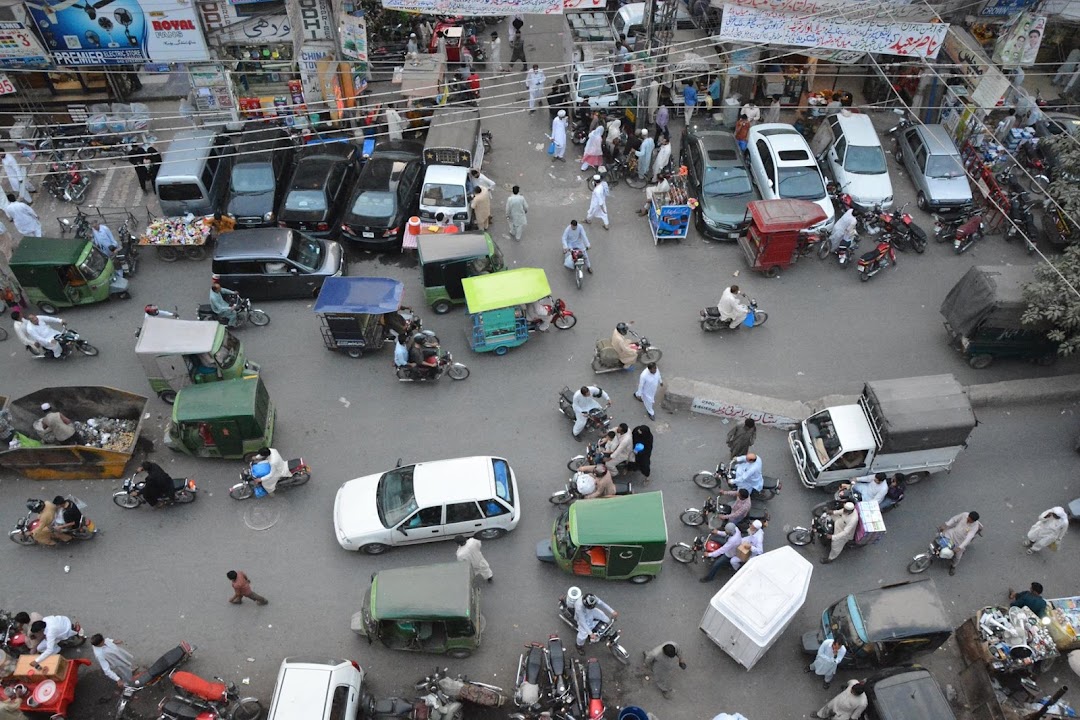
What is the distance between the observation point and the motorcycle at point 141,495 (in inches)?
518

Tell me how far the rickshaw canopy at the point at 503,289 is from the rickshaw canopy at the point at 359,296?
4.83 feet

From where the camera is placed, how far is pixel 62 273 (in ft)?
53.2

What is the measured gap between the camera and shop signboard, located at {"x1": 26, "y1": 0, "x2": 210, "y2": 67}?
18.6 meters

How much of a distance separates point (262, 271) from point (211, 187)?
150 inches

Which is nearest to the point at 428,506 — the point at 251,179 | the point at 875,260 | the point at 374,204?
the point at 374,204

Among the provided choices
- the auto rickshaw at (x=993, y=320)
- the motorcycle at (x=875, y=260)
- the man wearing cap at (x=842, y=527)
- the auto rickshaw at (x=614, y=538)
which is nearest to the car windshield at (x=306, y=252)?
the auto rickshaw at (x=614, y=538)

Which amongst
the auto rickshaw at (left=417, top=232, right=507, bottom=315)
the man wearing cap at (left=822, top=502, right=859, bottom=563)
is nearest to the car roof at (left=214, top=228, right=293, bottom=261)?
the auto rickshaw at (left=417, top=232, right=507, bottom=315)

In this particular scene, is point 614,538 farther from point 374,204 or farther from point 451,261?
point 374,204

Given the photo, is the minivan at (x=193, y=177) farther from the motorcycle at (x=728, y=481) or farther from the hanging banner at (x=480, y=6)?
the motorcycle at (x=728, y=481)

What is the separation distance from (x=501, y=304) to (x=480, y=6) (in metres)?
7.79

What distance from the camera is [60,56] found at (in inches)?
762

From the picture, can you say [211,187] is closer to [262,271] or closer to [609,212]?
[262,271]

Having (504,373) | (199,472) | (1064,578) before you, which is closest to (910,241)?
(1064,578)

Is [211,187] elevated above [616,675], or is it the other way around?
[211,187]
